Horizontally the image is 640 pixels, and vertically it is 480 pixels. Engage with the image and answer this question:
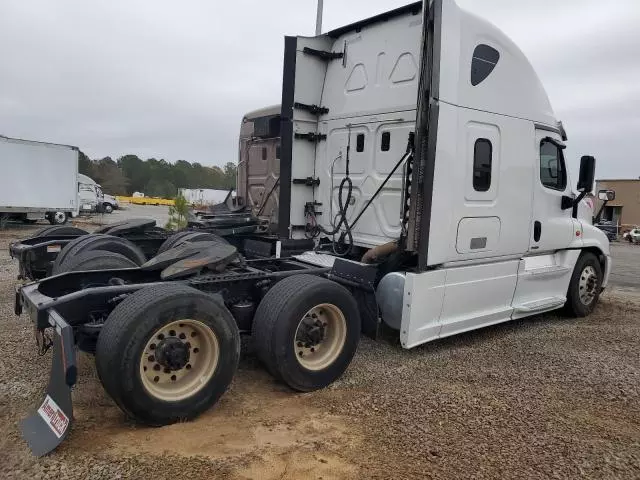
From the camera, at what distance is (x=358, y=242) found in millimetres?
6188

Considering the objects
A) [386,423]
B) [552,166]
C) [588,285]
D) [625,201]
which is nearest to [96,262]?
[386,423]

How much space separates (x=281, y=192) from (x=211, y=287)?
95.5 inches

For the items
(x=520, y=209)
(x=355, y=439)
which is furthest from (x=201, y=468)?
(x=520, y=209)

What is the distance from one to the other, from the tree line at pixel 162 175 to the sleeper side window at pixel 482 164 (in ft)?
235

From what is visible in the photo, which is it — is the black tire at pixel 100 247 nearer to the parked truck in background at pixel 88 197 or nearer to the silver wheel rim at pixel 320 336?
the silver wheel rim at pixel 320 336

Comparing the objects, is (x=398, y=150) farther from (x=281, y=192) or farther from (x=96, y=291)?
(x=96, y=291)

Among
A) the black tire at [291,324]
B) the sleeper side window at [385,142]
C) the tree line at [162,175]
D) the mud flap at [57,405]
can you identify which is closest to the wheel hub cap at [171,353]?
the mud flap at [57,405]

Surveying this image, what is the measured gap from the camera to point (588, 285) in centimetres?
739

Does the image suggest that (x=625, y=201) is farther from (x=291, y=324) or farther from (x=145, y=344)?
(x=145, y=344)

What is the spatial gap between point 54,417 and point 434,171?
145 inches

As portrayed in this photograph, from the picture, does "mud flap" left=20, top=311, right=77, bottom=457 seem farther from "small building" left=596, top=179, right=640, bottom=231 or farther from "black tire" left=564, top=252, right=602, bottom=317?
"small building" left=596, top=179, right=640, bottom=231

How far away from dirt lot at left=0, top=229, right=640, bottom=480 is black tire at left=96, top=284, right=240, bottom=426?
0.48ft

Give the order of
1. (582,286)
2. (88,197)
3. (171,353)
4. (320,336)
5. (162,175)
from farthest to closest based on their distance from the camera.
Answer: (162,175), (88,197), (582,286), (320,336), (171,353)

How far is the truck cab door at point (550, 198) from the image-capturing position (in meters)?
6.33
